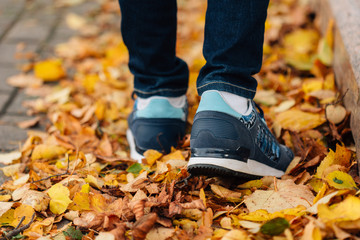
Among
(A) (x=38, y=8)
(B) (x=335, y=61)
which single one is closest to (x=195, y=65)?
(B) (x=335, y=61)

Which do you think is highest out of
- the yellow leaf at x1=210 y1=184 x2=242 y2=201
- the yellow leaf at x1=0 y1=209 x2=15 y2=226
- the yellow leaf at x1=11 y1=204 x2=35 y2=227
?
the yellow leaf at x1=210 y1=184 x2=242 y2=201

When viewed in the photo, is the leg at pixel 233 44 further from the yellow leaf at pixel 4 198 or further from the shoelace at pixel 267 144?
the yellow leaf at pixel 4 198

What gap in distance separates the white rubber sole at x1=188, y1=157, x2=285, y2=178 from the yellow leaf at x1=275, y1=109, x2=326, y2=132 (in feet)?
1.02

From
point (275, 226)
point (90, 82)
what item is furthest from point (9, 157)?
point (275, 226)

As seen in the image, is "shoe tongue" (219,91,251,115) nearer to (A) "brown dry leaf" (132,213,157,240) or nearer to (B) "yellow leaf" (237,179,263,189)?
(B) "yellow leaf" (237,179,263,189)

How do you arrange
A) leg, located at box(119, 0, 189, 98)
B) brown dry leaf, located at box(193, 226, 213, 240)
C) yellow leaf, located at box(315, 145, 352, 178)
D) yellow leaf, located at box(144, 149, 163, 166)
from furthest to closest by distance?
1. yellow leaf, located at box(144, 149, 163, 166)
2. leg, located at box(119, 0, 189, 98)
3. yellow leaf, located at box(315, 145, 352, 178)
4. brown dry leaf, located at box(193, 226, 213, 240)

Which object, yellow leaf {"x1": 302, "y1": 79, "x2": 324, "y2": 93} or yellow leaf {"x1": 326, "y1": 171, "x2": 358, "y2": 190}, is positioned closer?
yellow leaf {"x1": 326, "y1": 171, "x2": 358, "y2": 190}

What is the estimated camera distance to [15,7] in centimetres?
339

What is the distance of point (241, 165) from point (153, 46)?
55 cm

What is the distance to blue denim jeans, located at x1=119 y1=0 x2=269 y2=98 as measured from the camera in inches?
→ 42.6

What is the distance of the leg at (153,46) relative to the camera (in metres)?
1.36

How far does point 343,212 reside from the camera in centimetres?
94

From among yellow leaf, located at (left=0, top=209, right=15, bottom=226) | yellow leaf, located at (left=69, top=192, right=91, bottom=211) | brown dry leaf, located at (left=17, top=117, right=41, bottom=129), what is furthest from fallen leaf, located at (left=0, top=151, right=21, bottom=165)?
yellow leaf, located at (left=69, top=192, right=91, bottom=211)

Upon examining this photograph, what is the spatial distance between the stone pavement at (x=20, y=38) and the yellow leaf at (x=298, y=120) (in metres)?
1.15
